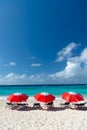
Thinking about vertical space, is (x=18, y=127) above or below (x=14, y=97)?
below

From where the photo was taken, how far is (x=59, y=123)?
12422 millimetres

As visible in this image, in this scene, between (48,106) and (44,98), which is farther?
(48,106)

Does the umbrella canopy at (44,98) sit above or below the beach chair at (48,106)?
above

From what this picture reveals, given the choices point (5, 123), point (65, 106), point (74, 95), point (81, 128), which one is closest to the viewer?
point (81, 128)

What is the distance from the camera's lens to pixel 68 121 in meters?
13.0

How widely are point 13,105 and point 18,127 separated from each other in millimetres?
7724

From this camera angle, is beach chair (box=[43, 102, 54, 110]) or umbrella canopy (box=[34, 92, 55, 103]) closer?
umbrella canopy (box=[34, 92, 55, 103])

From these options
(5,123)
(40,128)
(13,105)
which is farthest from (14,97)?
(40,128)

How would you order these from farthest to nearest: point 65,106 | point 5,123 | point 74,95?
point 65,106
point 74,95
point 5,123

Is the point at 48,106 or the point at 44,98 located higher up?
the point at 44,98

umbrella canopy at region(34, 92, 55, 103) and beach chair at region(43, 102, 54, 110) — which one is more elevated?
umbrella canopy at region(34, 92, 55, 103)

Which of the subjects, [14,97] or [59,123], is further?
[14,97]

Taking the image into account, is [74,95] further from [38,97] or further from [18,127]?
[18,127]

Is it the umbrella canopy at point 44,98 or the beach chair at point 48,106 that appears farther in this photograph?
the beach chair at point 48,106
